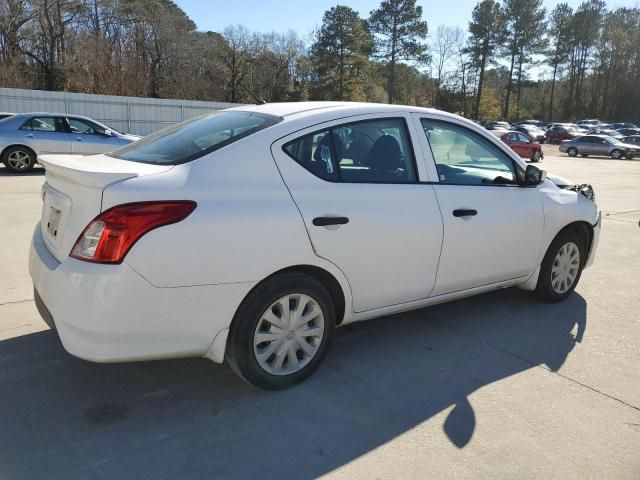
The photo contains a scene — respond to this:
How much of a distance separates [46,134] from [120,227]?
12081 mm

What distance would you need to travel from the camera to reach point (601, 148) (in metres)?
31.2

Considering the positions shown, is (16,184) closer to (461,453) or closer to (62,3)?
(461,453)

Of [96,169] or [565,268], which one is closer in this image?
[96,169]

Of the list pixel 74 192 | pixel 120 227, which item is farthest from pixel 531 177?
pixel 74 192

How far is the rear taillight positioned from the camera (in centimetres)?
250

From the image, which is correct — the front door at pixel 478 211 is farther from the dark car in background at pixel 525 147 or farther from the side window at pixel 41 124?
the dark car in background at pixel 525 147

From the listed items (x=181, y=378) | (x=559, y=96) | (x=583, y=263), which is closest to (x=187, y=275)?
(x=181, y=378)

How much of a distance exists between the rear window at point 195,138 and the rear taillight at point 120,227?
44cm

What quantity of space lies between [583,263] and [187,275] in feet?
12.8

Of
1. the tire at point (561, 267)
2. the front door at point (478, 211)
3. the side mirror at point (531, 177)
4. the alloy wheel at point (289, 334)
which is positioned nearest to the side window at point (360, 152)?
the front door at point (478, 211)

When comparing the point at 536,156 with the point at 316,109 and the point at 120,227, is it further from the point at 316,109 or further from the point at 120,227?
the point at 120,227

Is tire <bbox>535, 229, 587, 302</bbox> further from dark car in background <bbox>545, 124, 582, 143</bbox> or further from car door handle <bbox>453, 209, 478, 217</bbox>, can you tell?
dark car in background <bbox>545, 124, 582, 143</bbox>

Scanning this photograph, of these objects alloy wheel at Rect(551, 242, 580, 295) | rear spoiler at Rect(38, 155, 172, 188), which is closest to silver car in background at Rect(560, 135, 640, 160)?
alloy wheel at Rect(551, 242, 580, 295)

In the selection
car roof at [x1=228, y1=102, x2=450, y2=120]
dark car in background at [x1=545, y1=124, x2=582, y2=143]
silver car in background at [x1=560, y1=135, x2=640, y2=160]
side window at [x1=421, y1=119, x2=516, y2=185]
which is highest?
dark car in background at [x1=545, y1=124, x2=582, y2=143]
